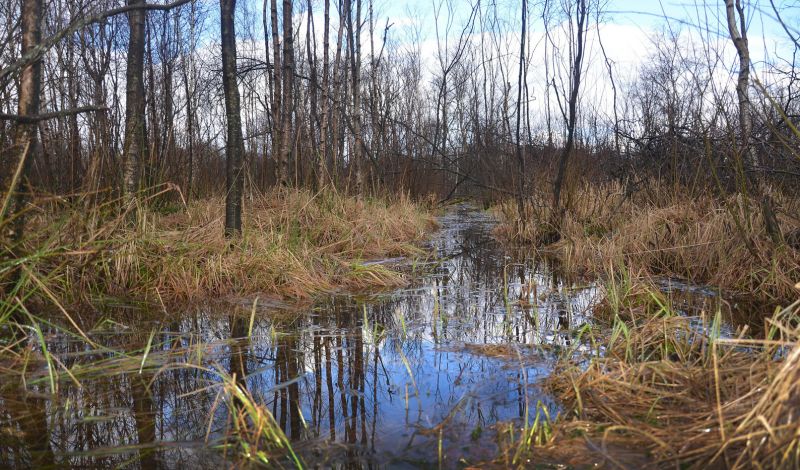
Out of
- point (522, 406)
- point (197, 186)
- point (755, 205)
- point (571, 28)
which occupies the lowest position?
point (522, 406)

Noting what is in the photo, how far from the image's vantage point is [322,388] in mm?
2088

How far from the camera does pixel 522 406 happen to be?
1.92 m

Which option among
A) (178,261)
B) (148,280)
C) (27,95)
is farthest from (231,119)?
(27,95)

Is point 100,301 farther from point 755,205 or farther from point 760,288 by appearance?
point 755,205

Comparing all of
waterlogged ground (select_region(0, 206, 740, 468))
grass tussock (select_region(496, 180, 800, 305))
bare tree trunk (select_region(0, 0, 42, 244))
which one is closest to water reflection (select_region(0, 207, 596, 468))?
waterlogged ground (select_region(0, 206, 740, 468))

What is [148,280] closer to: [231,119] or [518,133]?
[231,119]

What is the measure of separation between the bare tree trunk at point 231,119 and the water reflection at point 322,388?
1284 millimetres

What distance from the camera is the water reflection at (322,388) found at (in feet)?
5.19

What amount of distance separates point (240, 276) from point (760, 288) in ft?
12.3

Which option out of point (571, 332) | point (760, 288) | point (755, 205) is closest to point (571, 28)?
point (755, 205)

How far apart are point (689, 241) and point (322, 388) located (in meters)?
3.90

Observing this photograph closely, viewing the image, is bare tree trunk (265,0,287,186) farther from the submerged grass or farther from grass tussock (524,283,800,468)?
grass tussock (524,283,800,468)

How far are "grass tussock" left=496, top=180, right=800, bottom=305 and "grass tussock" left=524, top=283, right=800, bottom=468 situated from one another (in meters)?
1.80

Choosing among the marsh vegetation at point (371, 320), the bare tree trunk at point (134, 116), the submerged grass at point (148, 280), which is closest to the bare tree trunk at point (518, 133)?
the marsh vegetation at point (371, 320)
